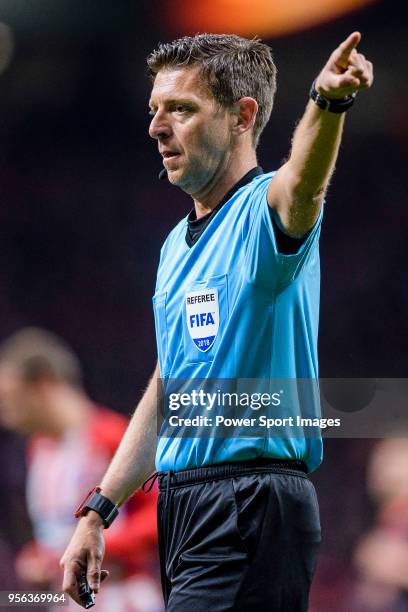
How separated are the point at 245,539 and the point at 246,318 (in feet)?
1.06

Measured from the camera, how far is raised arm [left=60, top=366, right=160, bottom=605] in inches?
63.9

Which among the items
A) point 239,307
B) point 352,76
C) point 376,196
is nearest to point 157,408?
point 239,307

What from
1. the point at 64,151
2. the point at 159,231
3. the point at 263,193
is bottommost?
the point at 263,193

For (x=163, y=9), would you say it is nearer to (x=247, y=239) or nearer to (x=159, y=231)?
(x=159, y=231)

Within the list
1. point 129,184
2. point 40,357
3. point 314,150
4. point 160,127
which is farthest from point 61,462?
point 314,150

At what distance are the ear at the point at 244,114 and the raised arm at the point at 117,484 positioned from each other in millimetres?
466

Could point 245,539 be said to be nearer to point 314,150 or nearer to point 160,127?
point 314,150

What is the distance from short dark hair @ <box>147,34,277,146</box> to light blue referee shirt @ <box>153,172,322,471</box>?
0.73ft

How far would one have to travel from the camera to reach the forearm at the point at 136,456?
173cm

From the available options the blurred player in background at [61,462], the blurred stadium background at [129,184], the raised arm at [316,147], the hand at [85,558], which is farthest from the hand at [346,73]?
the blurred stadium background at [129,184]

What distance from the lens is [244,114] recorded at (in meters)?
1.74

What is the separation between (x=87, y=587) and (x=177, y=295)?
50 cm

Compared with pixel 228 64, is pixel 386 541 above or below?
below

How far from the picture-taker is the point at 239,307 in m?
1.48
